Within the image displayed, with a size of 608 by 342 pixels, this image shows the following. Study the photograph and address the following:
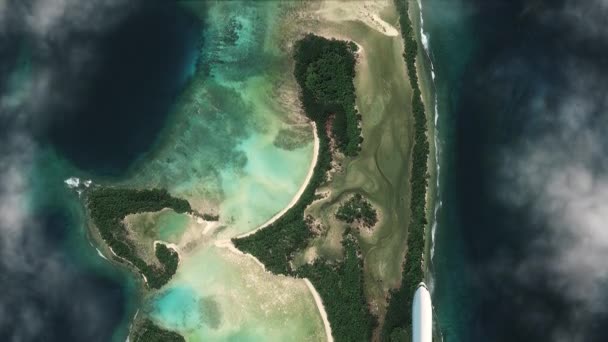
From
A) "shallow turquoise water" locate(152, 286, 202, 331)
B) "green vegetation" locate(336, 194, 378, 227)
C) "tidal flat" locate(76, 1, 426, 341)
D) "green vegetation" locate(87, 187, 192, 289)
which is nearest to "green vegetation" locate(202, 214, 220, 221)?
"tidal flat" locate(76, 1, 426, 341)

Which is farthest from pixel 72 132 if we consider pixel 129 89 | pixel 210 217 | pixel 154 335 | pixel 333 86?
pixel 333 86

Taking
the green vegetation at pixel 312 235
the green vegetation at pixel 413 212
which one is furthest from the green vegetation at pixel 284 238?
the green vegetation at pixel 413 212

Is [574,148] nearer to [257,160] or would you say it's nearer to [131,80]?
[257,160]

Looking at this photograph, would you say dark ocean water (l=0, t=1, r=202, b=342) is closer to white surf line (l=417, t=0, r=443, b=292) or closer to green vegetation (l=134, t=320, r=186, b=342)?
green vegetation (l=134, t=320, r=186, b=342)

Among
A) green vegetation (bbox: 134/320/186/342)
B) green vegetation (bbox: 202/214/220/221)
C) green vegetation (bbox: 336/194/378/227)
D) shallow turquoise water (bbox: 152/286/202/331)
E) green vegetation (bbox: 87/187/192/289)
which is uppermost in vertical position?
green vegetation (bbox: 336/194/378/227)

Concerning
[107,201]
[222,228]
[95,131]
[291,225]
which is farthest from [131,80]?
[291,225]

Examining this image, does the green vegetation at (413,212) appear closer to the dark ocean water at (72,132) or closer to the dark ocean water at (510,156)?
the dark ocean water at (510,156)
